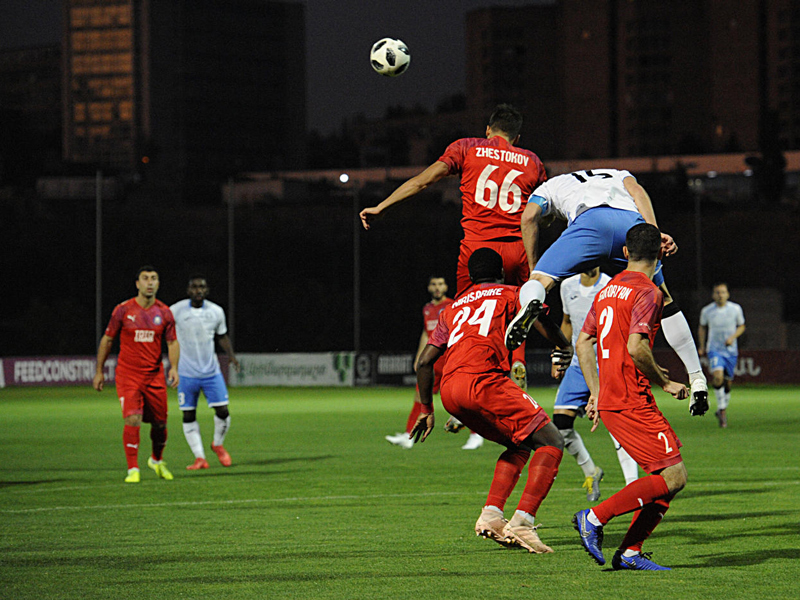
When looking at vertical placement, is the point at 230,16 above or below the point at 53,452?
above

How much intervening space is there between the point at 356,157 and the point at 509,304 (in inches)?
5381

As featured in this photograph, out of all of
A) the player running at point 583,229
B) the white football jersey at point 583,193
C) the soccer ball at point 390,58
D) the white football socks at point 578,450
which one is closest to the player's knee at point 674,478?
the player running at point 583,229

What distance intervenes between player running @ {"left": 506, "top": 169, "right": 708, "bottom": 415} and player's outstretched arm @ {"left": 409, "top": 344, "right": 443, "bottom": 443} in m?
0.65

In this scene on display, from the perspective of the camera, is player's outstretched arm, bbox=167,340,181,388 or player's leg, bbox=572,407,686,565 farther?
player's outstretched arm, bbox=167,340,181,388

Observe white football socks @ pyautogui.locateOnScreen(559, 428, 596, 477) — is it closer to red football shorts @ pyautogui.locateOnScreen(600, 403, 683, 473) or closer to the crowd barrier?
red football shorts @ pyautogui.locateOnScreen(600, 403, 683, 473)

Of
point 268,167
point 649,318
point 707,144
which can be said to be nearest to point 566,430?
point 649,318

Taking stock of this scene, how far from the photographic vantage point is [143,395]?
1370 centimetres

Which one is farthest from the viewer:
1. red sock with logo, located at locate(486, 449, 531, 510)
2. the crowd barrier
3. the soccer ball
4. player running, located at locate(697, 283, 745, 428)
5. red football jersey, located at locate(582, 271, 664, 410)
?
the crowd barrier

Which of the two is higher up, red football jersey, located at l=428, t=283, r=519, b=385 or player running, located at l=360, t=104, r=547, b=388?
player running, located at l=360, t=104, r=547, b=388

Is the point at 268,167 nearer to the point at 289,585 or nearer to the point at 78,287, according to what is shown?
the point at 78,287

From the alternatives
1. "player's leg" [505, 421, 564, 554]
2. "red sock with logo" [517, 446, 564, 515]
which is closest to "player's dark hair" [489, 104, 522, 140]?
"player's leg" [505, 421, 564, 554]

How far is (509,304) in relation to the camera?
7.84 m

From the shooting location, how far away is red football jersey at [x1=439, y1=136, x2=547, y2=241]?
30.0 feet

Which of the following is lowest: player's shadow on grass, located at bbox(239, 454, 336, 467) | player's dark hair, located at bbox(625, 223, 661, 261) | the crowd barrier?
the crowd barrier
